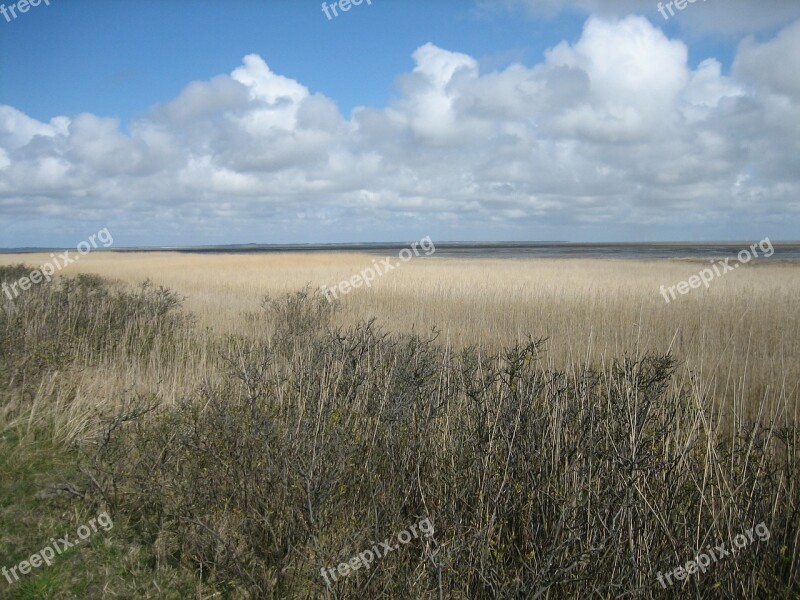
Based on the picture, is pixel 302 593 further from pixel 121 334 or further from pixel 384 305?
pixel 384 305

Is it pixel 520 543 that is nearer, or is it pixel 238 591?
pixel 238 591

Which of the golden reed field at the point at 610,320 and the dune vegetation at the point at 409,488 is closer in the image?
the dune vegetation at the point at 409,488

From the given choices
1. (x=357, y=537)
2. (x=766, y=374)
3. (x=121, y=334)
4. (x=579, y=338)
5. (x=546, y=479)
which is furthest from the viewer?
(x=579, y=338)

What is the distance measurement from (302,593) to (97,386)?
15.8ft

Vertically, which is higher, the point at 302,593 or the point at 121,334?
the point at 121,334

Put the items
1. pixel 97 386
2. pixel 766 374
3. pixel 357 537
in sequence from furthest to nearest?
pixel 766 374
pixel 97 386
pixel 357 537

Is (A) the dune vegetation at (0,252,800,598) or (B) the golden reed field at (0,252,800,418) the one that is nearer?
(A) the dune vegetation at (0,252,800,598)

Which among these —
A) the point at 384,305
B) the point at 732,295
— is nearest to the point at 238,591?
the point at 384,305

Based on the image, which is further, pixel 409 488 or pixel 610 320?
pixel 610 320

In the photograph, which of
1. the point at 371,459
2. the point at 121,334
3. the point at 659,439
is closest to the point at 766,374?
the point at 659,439

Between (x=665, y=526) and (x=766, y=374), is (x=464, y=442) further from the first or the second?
(x=766, y=374)

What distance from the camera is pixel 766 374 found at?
312 inches

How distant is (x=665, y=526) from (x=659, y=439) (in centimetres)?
91

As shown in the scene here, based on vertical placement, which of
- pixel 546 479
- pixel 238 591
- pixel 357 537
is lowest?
pixel 238 591
